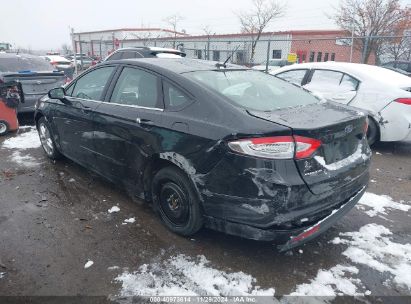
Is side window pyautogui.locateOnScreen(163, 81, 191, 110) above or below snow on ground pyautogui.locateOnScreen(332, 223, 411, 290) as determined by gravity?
above

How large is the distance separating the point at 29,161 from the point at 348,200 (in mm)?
4671

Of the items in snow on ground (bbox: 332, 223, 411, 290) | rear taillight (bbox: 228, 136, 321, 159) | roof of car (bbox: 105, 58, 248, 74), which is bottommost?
snow on ground (bbox: 332, 223, 411, 290)

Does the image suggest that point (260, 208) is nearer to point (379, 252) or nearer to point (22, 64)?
point (379, 252)

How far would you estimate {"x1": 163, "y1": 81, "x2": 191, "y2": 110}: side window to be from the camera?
2.94 metres

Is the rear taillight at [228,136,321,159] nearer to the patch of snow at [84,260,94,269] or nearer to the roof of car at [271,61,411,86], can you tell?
the patch of snow at [84,260,94,269]

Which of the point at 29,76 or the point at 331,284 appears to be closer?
the point at 331,284

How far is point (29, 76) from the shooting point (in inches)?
286

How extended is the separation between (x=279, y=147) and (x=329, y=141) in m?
0.47

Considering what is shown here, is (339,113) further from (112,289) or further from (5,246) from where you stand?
(5,246)

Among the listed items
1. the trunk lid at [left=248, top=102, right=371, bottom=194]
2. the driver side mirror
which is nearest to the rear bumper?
the trunk lid at [left=248, top=102, right=371, bottom=194]

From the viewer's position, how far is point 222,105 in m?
2.70

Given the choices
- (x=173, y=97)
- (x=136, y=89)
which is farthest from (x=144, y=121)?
(x=136, y=89)

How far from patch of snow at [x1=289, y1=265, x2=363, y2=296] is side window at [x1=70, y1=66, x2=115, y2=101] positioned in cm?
288

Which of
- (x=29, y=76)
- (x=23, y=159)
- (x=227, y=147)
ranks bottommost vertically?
(x=23, y=159)
